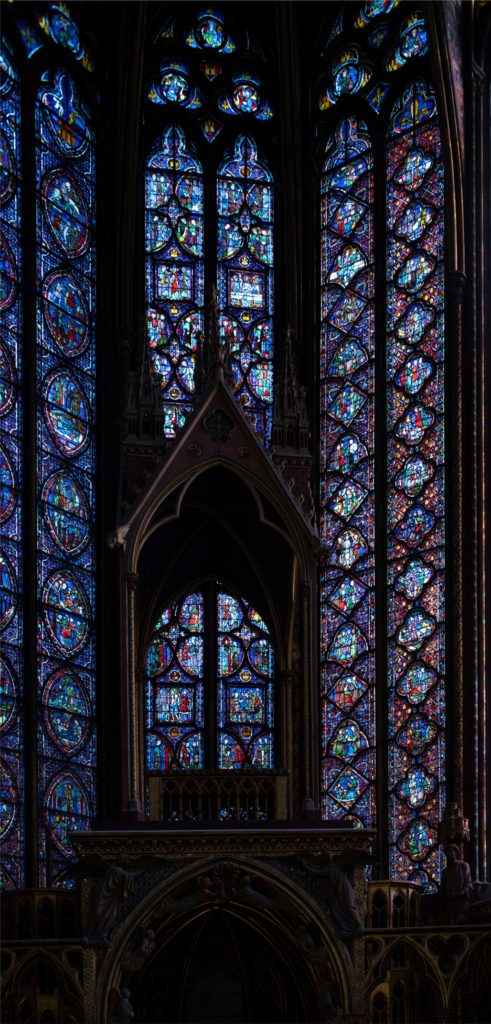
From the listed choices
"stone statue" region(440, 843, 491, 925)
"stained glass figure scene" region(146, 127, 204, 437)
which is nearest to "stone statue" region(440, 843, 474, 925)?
"stone statue" region(440, 843, 491, 925)

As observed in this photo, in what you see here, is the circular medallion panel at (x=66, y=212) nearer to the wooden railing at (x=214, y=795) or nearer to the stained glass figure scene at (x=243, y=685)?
the stained glass figure scene at (x=243, y=685)

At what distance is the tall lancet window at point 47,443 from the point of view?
Result: 20859 millimetres

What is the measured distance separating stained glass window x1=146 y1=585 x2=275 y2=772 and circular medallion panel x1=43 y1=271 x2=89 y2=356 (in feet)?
9.22

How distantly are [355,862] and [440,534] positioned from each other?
430cm

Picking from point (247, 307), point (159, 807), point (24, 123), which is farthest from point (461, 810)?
point (24, 123)

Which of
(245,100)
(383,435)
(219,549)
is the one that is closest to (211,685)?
(219,549)

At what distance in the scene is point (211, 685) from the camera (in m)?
22.5

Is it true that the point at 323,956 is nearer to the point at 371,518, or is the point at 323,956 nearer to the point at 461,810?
the point at 461,810

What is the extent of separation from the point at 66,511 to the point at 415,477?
3.42 metres

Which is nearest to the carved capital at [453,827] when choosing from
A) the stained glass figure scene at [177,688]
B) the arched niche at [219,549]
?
the arched niche at [219,549]

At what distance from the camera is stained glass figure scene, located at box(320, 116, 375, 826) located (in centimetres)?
2191

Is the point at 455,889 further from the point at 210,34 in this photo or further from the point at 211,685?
the point at 210,34

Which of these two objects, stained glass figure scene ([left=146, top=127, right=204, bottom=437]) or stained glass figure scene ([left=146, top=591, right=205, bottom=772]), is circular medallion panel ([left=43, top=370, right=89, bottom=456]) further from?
stained glass figure scene ([left=146, top=591, right=205, bottom=772])

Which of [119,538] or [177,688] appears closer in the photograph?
[119,538]
